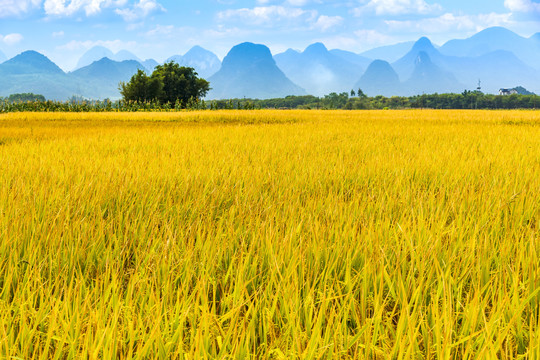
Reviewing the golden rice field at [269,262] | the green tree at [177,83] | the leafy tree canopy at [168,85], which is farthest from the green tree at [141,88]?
the golden rice field at [269,262]

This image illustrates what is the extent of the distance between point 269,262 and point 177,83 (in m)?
48.4

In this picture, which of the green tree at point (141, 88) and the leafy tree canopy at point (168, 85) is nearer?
the green tree at point (141, 88)

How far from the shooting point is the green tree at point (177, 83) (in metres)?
46.8

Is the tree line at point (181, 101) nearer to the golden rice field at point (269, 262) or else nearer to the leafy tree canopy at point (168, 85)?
the leafy tree canopy at point (168, 85)

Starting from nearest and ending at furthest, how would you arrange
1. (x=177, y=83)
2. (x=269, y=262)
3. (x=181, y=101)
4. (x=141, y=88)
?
(x=269, y=262) < (x=181, y=101) < (x=141, y=88) < (x=177, y=83)

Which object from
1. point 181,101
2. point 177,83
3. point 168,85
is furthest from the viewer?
point 168,85

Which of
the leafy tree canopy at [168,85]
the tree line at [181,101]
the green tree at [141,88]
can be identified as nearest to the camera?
the tree line at [181,101]

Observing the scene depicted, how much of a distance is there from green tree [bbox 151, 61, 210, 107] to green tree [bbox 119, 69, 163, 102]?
3.01 m

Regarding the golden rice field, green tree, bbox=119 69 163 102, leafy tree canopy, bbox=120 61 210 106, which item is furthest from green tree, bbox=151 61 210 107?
the golden rice field

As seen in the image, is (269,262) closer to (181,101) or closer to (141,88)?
(181,101)

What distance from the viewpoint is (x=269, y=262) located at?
1354 mm

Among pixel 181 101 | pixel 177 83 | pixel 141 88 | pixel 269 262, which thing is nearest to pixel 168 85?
pixel 177 83

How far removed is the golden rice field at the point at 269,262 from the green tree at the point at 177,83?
4481cm

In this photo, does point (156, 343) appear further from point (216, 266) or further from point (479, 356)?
point (479, 356)
